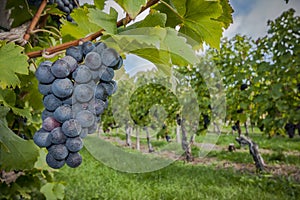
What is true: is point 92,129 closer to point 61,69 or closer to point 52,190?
point 61,69

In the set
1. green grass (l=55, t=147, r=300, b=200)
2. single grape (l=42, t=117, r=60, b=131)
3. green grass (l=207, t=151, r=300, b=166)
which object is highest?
single grape (l=42, t=117, r=60, b=131)

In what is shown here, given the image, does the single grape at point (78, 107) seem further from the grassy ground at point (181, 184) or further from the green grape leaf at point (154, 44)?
the grassy ground at point (181, 184)

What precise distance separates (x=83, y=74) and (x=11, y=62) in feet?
0.96

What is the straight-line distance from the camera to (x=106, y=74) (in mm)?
681

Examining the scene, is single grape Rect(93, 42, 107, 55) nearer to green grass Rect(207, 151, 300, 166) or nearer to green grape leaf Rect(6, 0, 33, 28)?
green grape leaf Rect(6, 0, 33, 28)

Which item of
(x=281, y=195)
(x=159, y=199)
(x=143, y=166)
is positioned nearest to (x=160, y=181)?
(x=159, y=199)

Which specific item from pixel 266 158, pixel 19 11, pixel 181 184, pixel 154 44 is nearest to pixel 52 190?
pixel 19 11

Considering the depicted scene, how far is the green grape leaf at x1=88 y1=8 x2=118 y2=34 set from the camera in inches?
25.0

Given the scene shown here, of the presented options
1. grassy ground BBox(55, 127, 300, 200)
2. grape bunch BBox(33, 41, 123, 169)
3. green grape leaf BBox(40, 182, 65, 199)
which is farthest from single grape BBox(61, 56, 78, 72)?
grassy ground BBox(55, 127, 300, 200)

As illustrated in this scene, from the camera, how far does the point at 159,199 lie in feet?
14.7

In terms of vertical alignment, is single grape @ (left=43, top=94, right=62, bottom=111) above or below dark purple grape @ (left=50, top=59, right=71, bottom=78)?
below

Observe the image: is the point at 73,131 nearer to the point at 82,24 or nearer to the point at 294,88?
the point at 82,24

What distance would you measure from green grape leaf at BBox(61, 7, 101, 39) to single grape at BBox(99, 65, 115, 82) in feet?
0.40

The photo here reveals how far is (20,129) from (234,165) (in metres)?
6.42
